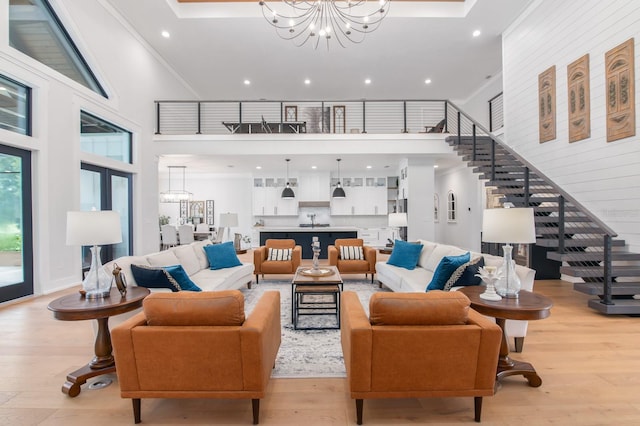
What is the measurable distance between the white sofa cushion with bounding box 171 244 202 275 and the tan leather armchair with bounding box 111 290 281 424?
99.9 inches

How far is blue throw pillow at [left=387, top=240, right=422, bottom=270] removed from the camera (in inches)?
196

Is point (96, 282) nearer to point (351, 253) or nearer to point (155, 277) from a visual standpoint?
point (155, 277)

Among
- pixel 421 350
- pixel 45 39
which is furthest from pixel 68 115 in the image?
pixel 421 350

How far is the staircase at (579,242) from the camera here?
13.3 ft

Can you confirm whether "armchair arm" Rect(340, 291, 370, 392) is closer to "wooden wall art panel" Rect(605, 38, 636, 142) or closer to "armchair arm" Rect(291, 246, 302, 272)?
"armchair arm" Rect(291, 246, 302, 272)

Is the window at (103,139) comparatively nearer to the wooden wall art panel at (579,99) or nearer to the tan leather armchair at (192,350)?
the tan leather armchair at (192,350)

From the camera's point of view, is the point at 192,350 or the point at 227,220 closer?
the point at 192,350

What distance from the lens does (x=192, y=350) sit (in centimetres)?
184

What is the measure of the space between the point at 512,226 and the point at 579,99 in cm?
445

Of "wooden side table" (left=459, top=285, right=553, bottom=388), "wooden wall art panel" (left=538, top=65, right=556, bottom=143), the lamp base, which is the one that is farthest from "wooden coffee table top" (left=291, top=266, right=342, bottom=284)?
"wooden wall art panel" (left=538, top=65, right=556, bottom=143)

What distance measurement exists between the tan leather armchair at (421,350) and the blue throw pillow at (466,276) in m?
1.31

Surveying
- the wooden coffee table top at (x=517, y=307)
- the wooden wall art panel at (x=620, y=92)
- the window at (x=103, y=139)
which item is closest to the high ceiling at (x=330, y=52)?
the window at (x=103, y=139)

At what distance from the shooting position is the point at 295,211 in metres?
11.6

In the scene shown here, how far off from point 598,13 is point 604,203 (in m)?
2.91
